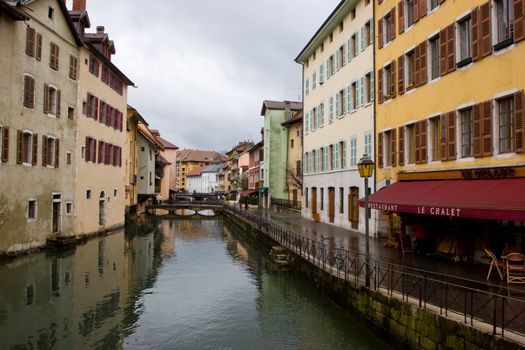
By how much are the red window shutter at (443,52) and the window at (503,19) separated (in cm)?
247

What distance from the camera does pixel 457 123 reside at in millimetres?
14914

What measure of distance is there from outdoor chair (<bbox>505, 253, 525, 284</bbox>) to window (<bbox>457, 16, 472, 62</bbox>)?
698 centimetres

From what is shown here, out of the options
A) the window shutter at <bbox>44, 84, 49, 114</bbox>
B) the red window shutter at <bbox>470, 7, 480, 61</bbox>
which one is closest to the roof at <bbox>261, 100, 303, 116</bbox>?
the window shutter at <bbox>44, 84, 49, 114</bbox>

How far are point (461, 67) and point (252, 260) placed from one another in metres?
14.3

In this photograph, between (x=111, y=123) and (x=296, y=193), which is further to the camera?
(x=296, y=193)

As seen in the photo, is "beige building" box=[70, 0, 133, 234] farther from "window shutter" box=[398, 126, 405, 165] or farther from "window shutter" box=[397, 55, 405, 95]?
"window shutter" box=[398, 126, 405, 165]

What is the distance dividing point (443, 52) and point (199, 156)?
148605mm

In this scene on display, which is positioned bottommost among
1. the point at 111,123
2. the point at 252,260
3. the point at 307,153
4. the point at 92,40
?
the point at 252,260

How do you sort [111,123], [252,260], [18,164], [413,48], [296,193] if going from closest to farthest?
[413,48]
[18,164]
[252,260]
[111,123]
[296,193]

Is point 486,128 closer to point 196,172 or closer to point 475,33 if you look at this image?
point 475,33

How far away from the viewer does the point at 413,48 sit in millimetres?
17969

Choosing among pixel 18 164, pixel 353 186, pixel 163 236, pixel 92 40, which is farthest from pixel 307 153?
pixel 18 164

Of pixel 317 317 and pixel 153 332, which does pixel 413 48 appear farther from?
pixel 153 332

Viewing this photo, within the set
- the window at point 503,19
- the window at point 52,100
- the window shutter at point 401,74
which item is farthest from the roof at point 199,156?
the window at point 503,19
